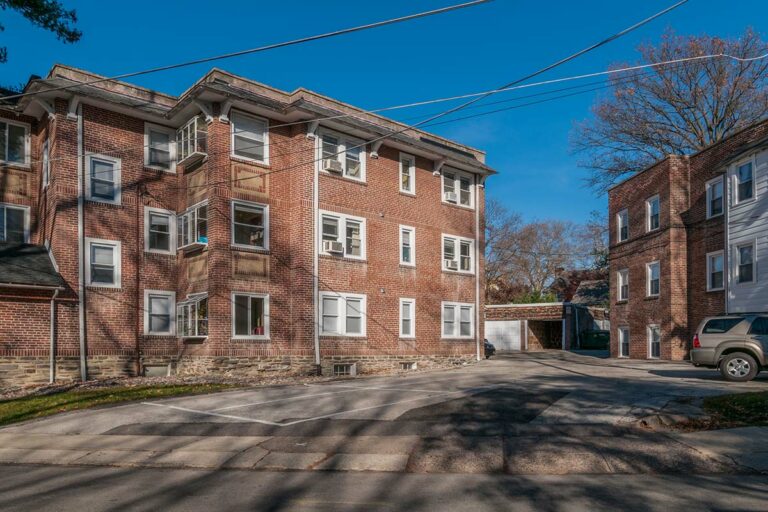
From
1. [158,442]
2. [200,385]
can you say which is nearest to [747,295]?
[200,385]

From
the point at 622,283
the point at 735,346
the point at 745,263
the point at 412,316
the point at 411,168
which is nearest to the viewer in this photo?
the point at 735,346

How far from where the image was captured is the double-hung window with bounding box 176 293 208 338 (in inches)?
885

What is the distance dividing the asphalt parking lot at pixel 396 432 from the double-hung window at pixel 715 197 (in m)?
11.6

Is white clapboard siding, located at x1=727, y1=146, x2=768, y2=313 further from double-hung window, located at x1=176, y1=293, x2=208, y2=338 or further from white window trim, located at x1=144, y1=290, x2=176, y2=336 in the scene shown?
white window trim, located at x1=144, y1=290, x2=176, y2=336

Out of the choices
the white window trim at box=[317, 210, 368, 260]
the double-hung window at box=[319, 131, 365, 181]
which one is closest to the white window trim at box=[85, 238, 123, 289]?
the white window trim at box=[317, 210, 368, 260]

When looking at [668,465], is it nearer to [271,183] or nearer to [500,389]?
[500,389]

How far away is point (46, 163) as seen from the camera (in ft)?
76.3

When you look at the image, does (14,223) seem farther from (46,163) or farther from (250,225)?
(250,225)

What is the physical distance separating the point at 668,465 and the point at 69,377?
1821 centimetres

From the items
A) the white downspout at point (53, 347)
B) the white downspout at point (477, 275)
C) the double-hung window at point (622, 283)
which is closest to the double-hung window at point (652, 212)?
the double-hung window at point (622, 283)

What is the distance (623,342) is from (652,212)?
6.65 m

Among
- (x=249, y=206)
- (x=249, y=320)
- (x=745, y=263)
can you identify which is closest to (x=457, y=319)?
(x=249, y=320)

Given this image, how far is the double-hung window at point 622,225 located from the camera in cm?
3375

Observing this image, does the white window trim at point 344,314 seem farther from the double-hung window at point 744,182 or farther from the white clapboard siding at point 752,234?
the double-hung window at point 744,182
